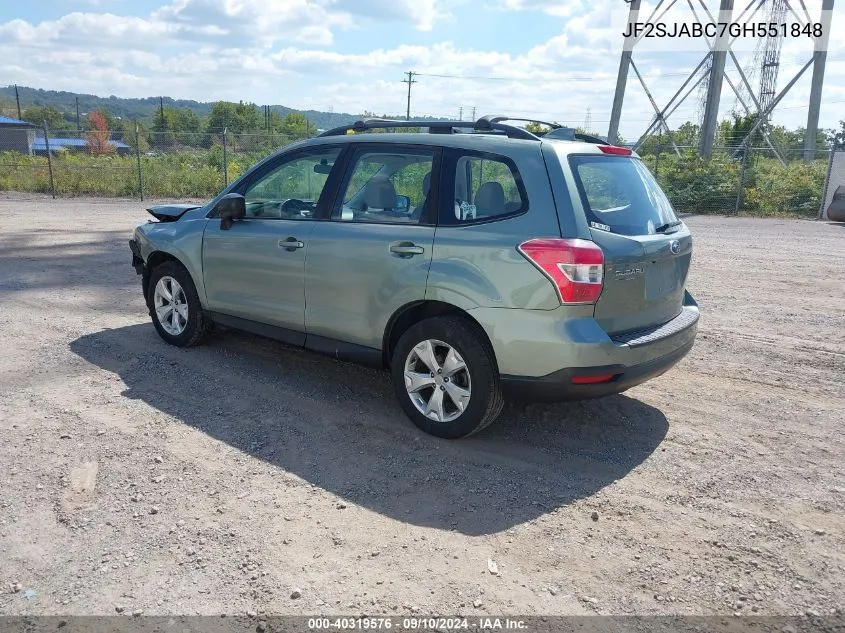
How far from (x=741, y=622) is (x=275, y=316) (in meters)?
3.67

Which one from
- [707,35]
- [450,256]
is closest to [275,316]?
[450,256]

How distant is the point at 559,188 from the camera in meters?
3.95

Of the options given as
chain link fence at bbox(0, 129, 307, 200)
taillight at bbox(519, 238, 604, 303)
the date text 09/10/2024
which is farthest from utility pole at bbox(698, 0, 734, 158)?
the date text 09/10/2024

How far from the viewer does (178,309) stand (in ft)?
20.0

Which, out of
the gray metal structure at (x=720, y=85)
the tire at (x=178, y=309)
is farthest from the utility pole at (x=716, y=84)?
the tire at (x=178, y=309)

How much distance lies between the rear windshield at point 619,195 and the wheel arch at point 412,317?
0.92 meters

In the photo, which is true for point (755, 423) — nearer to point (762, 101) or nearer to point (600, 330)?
point (600, 330)

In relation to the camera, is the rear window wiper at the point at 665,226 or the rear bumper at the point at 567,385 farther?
the rear window wiper at the point at 665,226

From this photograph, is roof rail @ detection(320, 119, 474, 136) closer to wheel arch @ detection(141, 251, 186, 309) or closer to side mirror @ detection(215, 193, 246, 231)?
side mirror @ detection(215, 193, 246, 231)

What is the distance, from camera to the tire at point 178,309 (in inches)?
234

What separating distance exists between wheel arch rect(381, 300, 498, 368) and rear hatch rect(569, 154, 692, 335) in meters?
0.78

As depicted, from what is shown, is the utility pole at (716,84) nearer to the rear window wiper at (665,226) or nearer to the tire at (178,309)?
the rear window wiper at (665,226)

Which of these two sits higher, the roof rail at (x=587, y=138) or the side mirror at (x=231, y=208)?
the roof rail at (x=587, y=138)

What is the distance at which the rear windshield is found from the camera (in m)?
4.06
